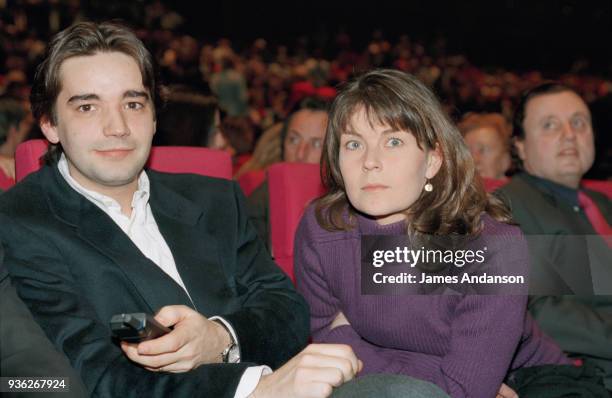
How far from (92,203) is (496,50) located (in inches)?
483

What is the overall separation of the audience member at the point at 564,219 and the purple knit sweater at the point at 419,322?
10.3 inches

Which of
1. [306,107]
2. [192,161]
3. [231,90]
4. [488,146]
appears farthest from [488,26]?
[192,161]

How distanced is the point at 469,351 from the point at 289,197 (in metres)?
0.95

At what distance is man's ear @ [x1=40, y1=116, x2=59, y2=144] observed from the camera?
1809 millimetres

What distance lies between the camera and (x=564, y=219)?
2.59m

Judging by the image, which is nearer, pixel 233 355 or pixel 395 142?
pixel 233 355

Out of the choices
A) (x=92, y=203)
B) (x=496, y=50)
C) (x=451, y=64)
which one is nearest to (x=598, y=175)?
(x=92, y=203)

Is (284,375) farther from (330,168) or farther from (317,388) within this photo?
(330,168)

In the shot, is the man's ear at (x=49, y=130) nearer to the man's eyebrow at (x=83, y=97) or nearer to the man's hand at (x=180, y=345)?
Result: the man's eyebrow at (x=83, y=97)

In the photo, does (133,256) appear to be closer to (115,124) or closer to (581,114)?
(115,124)

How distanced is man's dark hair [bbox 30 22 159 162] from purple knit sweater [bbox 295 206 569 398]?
1.92 ft

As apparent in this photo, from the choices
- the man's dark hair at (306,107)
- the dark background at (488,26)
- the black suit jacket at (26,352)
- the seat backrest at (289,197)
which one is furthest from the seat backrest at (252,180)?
the dark background at (488,26)

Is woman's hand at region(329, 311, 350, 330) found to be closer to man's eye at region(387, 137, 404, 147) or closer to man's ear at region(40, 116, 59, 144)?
man's eye at region(387, 137, 404, 147)

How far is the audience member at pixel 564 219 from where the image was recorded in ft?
7.27
